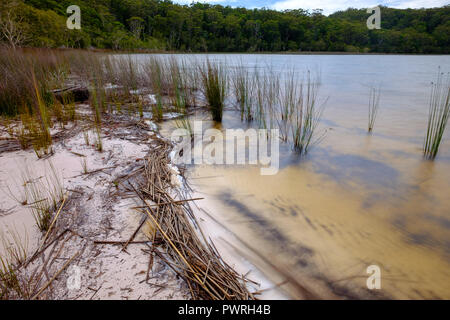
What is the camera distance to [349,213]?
5.47 ft

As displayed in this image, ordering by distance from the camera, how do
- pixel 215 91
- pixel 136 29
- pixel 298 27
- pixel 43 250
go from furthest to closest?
1. pixel 298 27
2. pixel 136 29
3. pixel 215 91
4. pixel 43 250

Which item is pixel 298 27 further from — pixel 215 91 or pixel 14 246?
pixel 14 246

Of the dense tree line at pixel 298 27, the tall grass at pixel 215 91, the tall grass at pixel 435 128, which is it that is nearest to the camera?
the tall grass at pixel 435 128

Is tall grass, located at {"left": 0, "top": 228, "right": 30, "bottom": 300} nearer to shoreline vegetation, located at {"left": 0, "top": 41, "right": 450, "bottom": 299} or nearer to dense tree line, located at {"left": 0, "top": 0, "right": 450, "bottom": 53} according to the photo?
shoreline vegetation, located at {"left": 0, "top": 41, "right": 450, "bottom": 299}

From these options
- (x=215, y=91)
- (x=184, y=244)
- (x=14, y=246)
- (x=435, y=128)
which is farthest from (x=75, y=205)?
(x=435, y=128)

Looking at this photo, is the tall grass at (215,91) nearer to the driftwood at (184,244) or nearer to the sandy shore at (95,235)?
the sandy shore at (95,235)

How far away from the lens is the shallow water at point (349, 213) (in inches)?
46.9

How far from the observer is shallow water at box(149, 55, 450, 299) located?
1.19 m

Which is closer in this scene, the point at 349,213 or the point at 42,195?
the point at 42,195

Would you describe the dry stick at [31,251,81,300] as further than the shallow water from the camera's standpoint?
No

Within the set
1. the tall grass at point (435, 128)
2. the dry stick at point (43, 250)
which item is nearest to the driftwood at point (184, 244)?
the dry stick at point (43, 250)

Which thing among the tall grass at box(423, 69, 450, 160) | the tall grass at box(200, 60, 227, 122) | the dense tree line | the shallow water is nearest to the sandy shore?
the shallow water

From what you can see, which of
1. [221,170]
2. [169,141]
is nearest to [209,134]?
[169,141]

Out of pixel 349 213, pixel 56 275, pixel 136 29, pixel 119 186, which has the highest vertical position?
pixel 136 29
